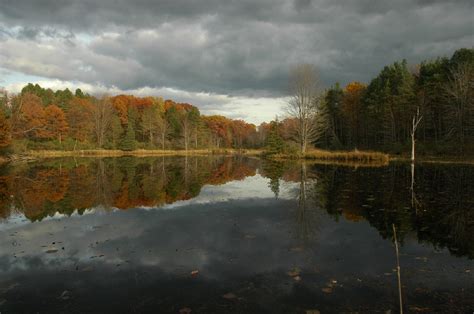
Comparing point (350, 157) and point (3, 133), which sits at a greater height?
point (3, 133)

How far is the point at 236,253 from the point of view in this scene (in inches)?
342

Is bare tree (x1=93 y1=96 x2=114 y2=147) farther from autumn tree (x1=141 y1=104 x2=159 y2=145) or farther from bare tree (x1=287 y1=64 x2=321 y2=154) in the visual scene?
bare tree (x1=287 y1=64 x2=321 y2=154)

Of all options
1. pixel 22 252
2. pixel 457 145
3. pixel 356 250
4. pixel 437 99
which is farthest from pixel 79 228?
pixel 437 99

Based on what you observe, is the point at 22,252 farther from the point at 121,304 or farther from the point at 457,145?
the point at 457,145

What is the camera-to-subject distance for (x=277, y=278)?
22.7ft

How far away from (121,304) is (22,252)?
469 centimetres

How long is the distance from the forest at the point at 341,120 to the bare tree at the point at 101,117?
0.71ft

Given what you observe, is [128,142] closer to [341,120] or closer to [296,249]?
[341,120]

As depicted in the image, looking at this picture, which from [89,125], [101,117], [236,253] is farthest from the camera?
[101,117]

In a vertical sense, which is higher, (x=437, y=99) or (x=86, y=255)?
(x=437, y=99)

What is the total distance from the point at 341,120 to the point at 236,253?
6815 centimetres

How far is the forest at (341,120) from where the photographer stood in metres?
46.2

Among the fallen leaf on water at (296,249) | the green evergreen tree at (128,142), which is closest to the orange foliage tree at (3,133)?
the green evergreen tree at (128,142)

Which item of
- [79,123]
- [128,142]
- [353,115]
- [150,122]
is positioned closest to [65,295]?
[353,115]
